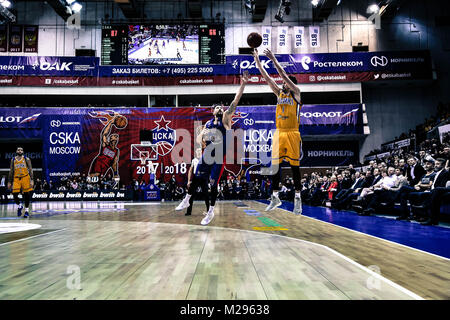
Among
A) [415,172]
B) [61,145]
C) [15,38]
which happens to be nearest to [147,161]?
[61,145]

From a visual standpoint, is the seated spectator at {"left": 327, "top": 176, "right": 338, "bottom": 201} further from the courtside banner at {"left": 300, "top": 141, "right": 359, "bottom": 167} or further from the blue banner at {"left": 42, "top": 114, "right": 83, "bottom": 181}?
the blue banner at {"left": 42, "top": 114, "right": 83, "bottom": 181}

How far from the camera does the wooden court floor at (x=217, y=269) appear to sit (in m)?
2.00

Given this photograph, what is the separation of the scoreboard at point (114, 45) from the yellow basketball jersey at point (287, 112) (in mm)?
16838

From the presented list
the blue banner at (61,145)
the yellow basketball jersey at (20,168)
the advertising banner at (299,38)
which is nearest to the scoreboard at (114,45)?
the blue banner at (61,145)

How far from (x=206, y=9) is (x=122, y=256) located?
21897mm

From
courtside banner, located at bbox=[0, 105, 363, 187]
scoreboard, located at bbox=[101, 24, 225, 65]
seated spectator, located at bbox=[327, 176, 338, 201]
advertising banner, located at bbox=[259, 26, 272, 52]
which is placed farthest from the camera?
advertising banner, located at bbox=[259, 26, 272, 52]

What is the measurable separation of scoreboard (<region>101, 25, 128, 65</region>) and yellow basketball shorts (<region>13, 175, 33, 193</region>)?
12983 millimetres

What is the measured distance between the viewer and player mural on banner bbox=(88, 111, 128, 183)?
63.5 ft

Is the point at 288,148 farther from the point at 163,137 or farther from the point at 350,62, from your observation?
the point at 350,62

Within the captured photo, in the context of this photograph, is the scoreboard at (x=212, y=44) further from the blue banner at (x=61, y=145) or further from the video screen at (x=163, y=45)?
the blue banner at (x=61, y=145)

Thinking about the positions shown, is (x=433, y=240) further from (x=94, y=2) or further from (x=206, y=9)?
(x=94, y=2)

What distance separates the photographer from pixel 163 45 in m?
20.0

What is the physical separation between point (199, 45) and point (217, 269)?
745 inches

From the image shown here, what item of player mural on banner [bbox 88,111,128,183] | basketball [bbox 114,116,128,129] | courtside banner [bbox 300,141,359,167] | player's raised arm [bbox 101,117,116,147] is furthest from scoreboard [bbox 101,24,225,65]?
courtside banner [bbox 300,141,359,167]
